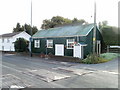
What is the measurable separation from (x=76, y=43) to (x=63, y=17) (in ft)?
106

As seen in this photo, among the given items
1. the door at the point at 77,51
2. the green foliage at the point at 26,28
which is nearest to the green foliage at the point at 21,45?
the door at the point at 77,51

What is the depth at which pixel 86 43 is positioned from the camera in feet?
58.2

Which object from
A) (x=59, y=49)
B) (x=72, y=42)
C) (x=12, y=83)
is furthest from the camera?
(x=59, y=49)

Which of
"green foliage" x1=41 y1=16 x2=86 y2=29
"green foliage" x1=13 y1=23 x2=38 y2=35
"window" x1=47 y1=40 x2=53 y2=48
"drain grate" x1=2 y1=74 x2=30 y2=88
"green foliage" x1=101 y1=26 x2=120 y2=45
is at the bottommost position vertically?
"drain grate" x1=2 y1=74 x2=30 y2=88

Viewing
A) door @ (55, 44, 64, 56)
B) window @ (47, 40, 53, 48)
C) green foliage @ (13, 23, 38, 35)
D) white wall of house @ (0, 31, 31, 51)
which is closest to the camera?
door @ (55, 44, 64, 56)

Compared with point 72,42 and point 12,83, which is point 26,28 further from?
point 12,83

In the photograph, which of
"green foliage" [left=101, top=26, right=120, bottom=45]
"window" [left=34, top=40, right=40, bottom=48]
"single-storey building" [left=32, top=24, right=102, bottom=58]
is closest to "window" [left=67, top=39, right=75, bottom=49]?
"single-storey building" [left=32, top=24, right=102, bottom=58]

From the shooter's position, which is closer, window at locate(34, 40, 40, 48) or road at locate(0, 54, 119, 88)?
road at locate(0, 54, 119, 88)

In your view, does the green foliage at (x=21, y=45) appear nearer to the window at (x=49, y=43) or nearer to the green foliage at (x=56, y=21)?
the window at (x=49, y=43)

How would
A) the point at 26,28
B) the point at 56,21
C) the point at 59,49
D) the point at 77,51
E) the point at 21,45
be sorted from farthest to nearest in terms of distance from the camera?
1. the point at 26,28
2. the point at 56,21
3. the point at 21,45
4. the point at 59,49
5. the point at 77,51

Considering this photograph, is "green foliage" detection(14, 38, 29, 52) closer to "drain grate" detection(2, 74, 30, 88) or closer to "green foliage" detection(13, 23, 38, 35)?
"green foliage" detection(13, 23, 38, 35)

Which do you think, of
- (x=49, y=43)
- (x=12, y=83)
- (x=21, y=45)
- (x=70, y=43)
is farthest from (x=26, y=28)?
(x=12, y=83)

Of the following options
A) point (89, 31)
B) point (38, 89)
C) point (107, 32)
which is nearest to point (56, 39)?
point (89, 31)

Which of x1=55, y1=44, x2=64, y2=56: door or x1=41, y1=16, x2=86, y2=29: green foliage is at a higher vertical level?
x1=41, y1=16, x2=86, y2=29: green foliage
